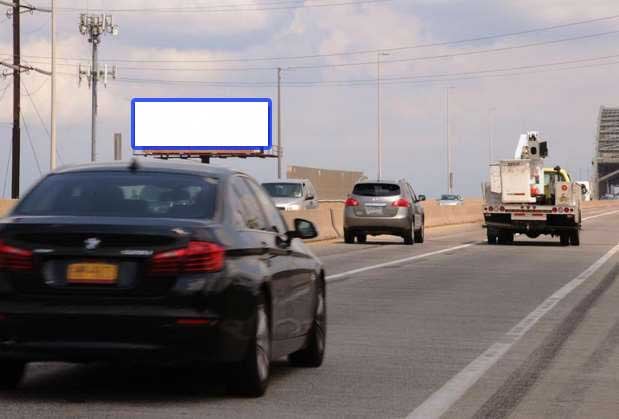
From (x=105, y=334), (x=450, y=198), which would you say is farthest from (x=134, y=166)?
(x=450, y=198)

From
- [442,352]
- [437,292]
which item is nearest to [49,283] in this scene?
[442,352]

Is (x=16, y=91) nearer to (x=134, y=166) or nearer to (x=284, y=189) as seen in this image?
(x=284, y=189)

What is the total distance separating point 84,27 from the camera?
77500 mm

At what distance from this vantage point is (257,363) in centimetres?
904

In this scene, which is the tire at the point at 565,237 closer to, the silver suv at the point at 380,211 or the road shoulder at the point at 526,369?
the silver suv at the point at 380,211

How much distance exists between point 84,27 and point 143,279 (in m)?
70.6

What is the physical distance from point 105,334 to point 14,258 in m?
0.70

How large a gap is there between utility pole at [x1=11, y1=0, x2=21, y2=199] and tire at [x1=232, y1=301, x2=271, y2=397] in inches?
1901

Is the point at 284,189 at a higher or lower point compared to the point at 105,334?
higher

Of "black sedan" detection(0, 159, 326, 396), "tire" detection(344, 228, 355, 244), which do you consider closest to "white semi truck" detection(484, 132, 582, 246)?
"tire" detection(344, 228, 355, 244)

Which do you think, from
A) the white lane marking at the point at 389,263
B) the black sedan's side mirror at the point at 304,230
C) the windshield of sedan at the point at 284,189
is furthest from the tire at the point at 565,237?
the black sedan's side mirror at the point at 304,230

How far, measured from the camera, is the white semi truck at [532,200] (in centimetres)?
3819

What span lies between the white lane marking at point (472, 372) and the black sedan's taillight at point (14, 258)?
2378mm

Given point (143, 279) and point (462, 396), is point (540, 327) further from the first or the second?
point (143, 279)
